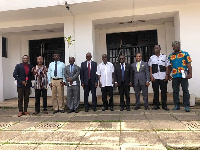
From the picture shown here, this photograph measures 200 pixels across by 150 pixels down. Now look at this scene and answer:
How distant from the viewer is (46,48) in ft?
33.4

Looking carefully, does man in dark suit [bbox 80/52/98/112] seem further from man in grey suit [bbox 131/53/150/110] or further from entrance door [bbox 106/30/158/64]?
entrance door [bbox 106/30/158/64]

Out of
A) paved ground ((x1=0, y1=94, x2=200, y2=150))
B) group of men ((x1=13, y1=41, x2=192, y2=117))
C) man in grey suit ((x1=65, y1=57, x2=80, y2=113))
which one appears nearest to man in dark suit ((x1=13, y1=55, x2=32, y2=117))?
group of men ((x1=13, y1=41, x2=192, y2=117))

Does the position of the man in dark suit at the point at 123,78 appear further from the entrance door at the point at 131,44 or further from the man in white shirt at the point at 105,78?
the entrance door at the point at 131,44

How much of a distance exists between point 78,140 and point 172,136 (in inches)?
65.8

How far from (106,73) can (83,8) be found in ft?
8.60

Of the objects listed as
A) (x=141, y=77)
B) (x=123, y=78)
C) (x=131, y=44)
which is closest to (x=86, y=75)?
(x=123, y=78)


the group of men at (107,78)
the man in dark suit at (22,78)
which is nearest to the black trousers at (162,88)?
the group of men at (107,78)

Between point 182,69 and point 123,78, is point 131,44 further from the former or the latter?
point 182,69

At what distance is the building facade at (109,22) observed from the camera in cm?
671

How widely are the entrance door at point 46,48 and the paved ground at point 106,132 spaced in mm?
5342

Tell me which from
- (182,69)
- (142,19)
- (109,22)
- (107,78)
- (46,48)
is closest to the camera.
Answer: (182,69)

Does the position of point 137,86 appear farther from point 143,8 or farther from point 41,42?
point 41,42

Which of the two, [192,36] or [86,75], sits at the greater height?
[192,36]

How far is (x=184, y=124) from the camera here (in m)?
4.13
